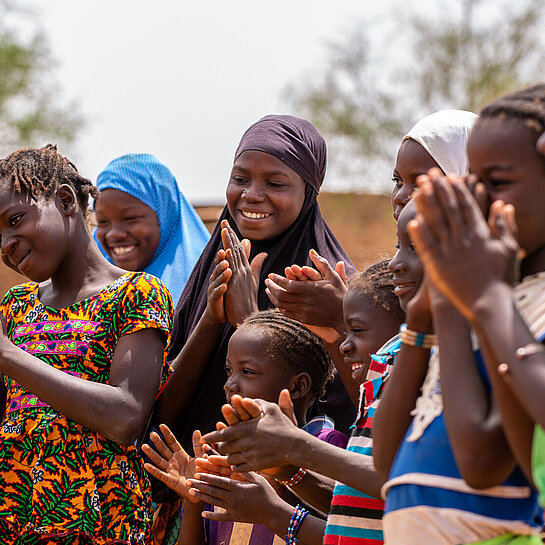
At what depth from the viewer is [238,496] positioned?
3.01 metres

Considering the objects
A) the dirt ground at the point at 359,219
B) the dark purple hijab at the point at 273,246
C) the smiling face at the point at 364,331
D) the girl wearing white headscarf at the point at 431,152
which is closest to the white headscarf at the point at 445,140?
the girl wearing white headscarf at the point at 431,152

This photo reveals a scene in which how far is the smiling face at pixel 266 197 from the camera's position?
4.10 m

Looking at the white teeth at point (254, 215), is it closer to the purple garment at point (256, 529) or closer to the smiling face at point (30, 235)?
the smiling face at point (30, 235)

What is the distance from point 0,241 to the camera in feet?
12.2

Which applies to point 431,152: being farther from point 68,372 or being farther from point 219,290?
point 68,372

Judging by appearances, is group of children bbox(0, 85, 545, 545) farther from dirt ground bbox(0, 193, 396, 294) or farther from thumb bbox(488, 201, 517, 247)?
dirt ground bbox(0, 193, 396, 294)

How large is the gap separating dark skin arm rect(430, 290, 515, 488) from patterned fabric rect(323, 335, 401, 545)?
747 millimetres

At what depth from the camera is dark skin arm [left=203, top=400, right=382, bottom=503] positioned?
8.61 feet

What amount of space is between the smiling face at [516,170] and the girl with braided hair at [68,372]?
6.00 ft

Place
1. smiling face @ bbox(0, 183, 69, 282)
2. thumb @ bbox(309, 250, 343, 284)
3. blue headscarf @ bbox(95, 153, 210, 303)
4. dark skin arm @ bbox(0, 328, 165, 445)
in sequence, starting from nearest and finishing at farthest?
dark skin arm @ bbox(0, 328, 165, 445) < thumb @ bbox(309, 250, 343, 284) < smiling face @ bbox(0, 183, 69, 282) < blue headscarf @ bbox(95, 153, 210, 303)

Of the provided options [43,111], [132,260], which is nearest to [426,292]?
[132,260]

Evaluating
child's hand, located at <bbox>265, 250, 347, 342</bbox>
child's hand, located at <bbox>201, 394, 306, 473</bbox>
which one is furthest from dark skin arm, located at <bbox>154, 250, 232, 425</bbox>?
child's hand, located at <bbox>201, 394, 306, 473</bbox>

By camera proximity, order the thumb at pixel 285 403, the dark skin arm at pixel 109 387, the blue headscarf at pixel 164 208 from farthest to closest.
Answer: the blue headscarf at pixel 164 208 < the dark skin arm at pixel 109 387 < the thumb at pixel 285 403

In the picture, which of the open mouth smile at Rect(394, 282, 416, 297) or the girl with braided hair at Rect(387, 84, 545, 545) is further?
the open mouth smile at Rect(394, 282, 416, 297)
